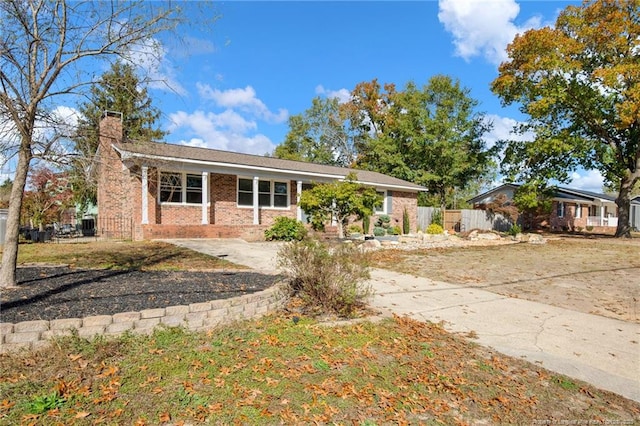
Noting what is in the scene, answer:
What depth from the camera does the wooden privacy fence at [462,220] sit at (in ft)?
85.0

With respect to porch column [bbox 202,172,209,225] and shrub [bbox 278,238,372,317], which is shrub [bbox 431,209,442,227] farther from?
shrub [bbox 278,238,372,317]

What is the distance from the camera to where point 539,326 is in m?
4.89

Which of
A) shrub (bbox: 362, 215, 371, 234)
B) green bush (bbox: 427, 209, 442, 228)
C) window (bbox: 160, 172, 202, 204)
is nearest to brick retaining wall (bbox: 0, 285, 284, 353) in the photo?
window (bbox: 160, 172, 202, 204)

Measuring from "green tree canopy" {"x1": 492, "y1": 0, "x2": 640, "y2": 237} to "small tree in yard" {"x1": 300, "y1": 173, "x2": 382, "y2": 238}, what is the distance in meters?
13.2

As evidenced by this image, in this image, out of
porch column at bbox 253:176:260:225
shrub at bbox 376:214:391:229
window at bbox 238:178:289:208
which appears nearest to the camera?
porch column at bbox 253:176:260:225

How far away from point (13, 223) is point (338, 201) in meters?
11.0

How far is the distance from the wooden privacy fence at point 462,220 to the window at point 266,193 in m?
10.6

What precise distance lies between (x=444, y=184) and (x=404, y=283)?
2636 cm

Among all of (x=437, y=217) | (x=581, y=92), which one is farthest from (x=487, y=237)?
(x=581, y=92)

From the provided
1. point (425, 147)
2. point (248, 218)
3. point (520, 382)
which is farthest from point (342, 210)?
point (425, 147)

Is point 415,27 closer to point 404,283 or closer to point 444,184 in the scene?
point 404,283

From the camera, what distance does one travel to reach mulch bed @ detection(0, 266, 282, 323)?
4.18 m

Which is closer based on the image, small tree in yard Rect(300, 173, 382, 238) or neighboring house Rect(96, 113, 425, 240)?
neighboring house Rect(96, 113, 425, 240)

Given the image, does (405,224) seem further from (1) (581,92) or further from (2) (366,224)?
(1) (581,92)
